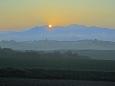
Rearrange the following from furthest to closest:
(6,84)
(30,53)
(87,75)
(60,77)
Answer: (30,53), (87,75), (60,77), (6,84)

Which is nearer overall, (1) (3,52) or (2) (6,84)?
(2) (6,84)

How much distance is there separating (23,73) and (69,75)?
504cm

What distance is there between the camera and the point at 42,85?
28.7m

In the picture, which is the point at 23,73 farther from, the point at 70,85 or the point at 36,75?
the point at 70,85

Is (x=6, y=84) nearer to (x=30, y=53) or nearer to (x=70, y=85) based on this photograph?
(x=70, y=85)

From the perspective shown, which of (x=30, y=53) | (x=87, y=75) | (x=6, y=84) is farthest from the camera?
(x=30, y=53)

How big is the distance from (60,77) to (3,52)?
60.9 metres

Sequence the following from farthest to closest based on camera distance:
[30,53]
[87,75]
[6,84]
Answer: [30,53]
[87,75]
[6,84]

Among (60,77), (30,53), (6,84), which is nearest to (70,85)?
(6,84)

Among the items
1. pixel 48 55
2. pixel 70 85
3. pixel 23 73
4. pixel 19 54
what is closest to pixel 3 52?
pixel 19 54

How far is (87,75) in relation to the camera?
41188 millimetres

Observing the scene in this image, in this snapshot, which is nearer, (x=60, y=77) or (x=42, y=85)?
(x=42, y=85)

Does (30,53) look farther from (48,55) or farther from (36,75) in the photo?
(36,75)

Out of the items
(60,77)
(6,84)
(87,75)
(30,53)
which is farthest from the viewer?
(30,53)
